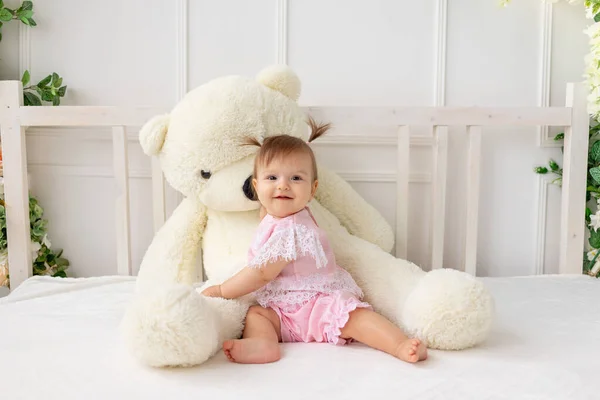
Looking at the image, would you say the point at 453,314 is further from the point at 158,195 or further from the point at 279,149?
the point at 158,195

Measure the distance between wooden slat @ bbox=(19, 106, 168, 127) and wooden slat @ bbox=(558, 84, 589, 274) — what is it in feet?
3.71

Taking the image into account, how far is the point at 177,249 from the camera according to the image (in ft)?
4.35

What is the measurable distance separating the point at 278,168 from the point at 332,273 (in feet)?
0.77

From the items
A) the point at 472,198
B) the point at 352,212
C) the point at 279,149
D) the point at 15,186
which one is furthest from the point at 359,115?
the point at 15,186

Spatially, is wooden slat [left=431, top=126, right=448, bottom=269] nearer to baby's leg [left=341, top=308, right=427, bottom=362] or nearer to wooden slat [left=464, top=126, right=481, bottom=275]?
wooden slat [left=464, top=126, right=481, bottom=275]

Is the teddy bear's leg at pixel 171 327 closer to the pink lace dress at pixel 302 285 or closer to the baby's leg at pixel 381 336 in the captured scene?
the pink lace dress at pixel 302 285

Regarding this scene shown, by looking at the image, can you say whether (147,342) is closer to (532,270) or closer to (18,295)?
(18,295)

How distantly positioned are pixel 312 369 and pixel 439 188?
80 centimetres

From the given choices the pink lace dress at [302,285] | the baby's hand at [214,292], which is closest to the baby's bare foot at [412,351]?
the pink lace dress at [302,285]

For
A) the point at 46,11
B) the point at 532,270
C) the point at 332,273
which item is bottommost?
the point at 532,270

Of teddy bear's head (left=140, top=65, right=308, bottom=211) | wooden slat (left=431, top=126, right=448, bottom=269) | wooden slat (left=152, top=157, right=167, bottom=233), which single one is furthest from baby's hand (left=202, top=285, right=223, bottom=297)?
wooden slat (left=431, top=126, right=448, bottom=269)

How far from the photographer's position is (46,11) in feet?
5.41

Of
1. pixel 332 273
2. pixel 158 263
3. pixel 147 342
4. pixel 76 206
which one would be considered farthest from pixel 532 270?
pixel 76 206

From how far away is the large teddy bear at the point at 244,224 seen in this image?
1017mm
